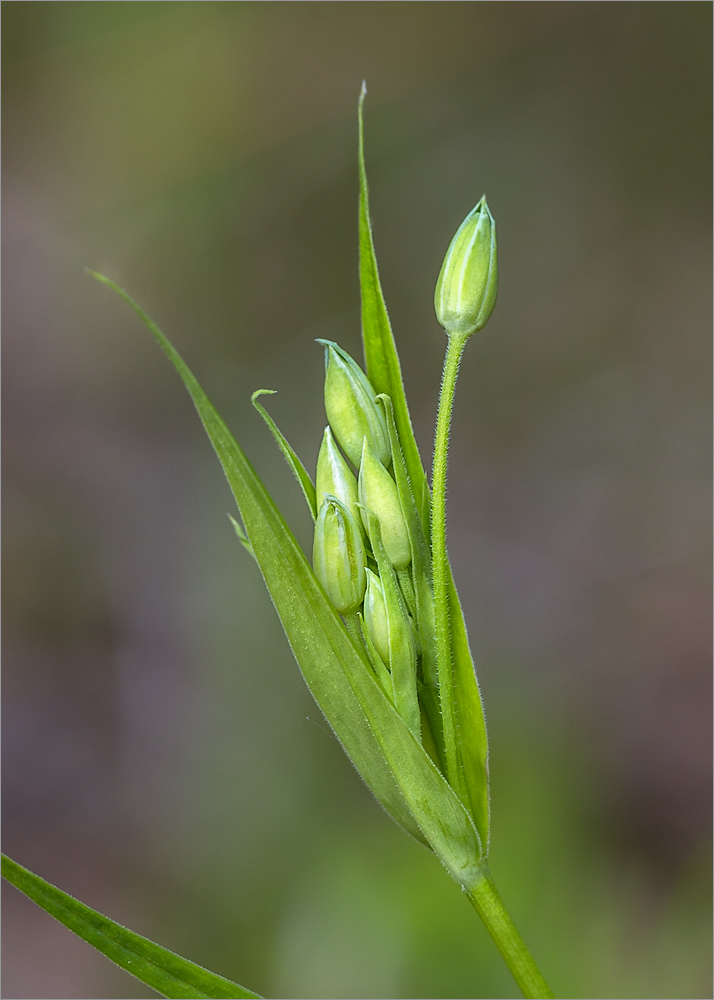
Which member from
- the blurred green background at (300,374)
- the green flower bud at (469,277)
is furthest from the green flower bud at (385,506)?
the blurred green background at (300,374)

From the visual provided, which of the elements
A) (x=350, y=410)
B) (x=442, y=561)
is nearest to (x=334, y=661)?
(x=442, y=561)

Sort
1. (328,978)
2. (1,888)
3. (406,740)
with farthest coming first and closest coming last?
(1,888) → (328,978) → (406,740)

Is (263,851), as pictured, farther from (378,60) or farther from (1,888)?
(378,60)

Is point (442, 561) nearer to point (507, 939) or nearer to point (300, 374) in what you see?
point (507, 939)

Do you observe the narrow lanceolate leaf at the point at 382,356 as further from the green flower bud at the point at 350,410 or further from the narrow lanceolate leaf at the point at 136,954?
the narrow lanceolate leaf at the point at 136,954

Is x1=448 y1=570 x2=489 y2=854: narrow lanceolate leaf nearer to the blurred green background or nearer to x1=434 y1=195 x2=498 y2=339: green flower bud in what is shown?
x1=434 y1=195 x2=498 y2=339: green flower bud

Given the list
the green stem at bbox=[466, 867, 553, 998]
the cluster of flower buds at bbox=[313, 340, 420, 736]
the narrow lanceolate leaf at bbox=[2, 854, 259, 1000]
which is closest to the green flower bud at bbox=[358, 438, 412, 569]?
the cluster of flower buds at bbox=[313, 340, 420, 736]

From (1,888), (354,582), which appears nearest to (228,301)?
(1,888)
